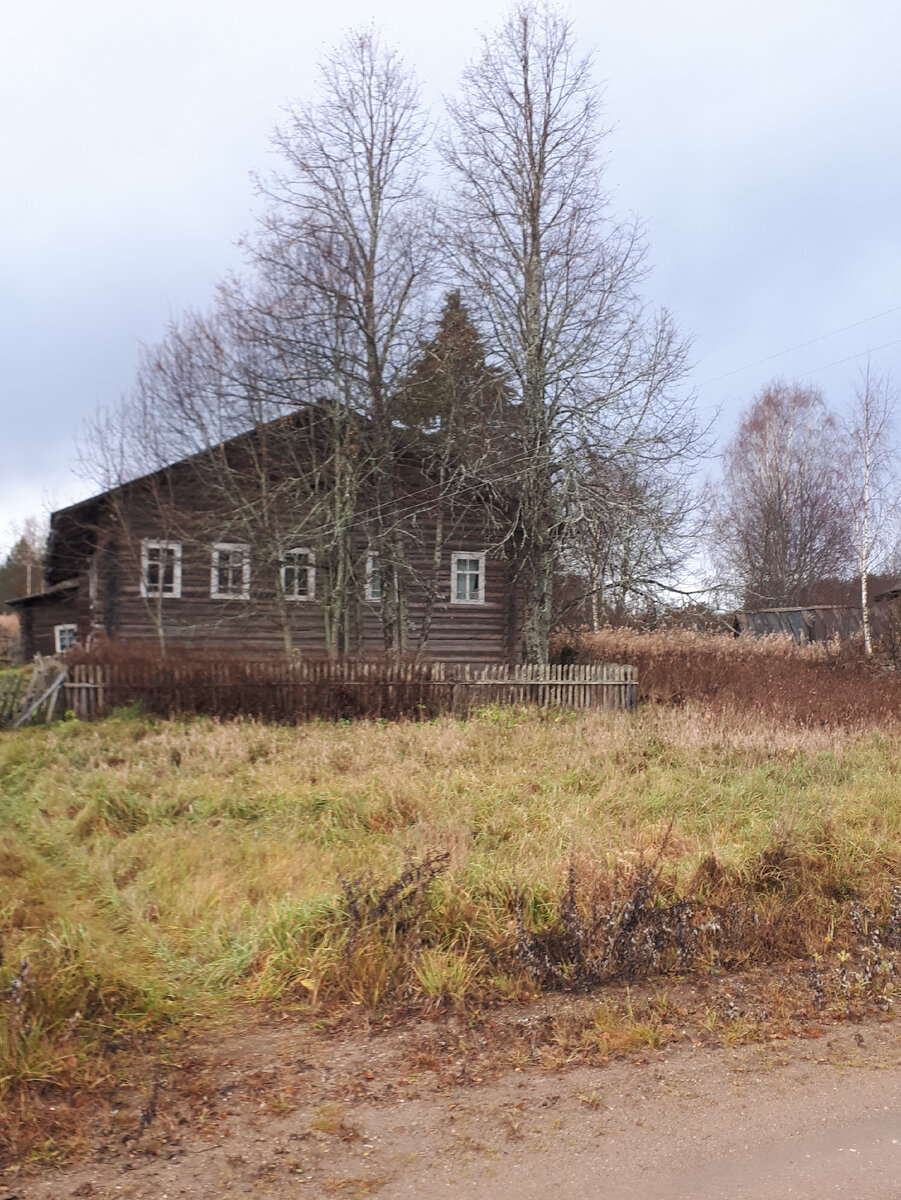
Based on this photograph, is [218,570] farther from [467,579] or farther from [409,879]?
[409,879]

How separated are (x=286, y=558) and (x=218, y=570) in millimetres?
1954

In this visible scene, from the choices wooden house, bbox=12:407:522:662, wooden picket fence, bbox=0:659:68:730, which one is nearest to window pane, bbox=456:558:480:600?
wooden house, bbox=12:407:522:662

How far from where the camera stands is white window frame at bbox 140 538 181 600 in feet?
74.7

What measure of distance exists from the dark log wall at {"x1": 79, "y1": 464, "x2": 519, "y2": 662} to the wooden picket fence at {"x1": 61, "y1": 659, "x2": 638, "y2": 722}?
668 centimetres

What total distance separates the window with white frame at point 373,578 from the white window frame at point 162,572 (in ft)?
15.2

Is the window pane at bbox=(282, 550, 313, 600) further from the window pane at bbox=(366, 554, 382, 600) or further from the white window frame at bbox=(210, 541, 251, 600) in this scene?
the window pane at bbox=(366, 554, 382, 600)

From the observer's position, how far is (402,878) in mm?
5586

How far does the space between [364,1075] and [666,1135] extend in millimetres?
1302

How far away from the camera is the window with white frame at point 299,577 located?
22861 mm

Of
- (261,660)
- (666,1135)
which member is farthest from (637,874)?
(261,660)

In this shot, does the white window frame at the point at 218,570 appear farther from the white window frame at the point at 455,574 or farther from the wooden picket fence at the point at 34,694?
the wooden picket fence at the point at 34,694

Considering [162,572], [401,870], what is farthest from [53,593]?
[401,870]

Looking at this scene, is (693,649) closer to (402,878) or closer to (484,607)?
(484,607)

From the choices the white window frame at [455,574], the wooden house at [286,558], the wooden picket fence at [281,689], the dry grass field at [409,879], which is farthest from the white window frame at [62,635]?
the dry grass field at [409,879]
